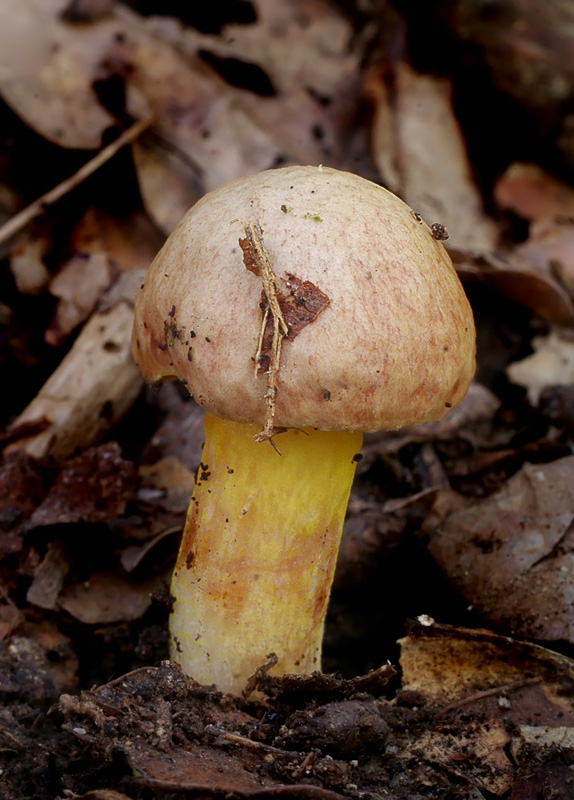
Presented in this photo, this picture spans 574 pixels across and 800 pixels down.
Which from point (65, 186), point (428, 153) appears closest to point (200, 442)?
point (65, 186)

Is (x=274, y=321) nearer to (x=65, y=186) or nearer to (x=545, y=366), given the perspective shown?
(x=65, y=186)

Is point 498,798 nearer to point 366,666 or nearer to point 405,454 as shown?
point 366,666

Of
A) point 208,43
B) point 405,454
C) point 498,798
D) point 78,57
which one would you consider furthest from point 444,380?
point 208,43

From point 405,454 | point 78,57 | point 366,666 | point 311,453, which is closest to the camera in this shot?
point 311,453

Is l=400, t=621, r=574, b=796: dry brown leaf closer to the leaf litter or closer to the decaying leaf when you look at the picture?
the leaf litter

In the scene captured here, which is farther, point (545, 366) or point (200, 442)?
point (545, 366)

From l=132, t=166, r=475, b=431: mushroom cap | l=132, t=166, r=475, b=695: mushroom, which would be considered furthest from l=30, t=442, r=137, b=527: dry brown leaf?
l=132, t=166, r=475, b=431: mushroom cap
